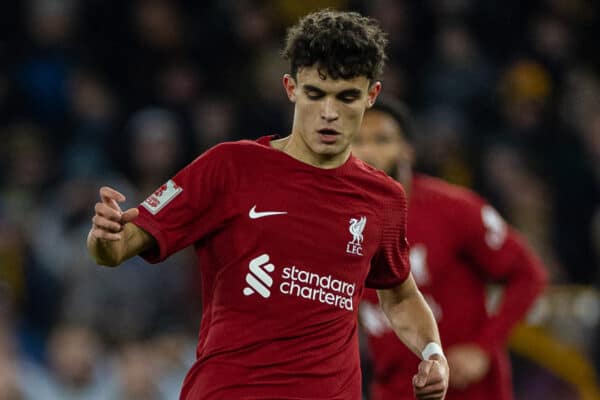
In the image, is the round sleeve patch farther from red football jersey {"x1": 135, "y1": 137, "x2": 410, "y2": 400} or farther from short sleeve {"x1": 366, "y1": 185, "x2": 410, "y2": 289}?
red football jersey {"x1": 135, "y1": 137, "x2": 410, "y2": 400}

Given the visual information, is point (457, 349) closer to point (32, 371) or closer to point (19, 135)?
point (32, 371)

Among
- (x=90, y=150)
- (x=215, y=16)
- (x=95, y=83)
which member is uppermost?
(x=215, y=16)

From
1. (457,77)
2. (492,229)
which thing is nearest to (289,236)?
(492,229)

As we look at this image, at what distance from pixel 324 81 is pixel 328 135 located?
0.54ft

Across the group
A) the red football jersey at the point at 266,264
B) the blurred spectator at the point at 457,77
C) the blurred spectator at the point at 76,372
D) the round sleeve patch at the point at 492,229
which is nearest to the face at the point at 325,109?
the red football jersey at the point at 266,264

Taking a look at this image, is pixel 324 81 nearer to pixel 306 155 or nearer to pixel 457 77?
pixel 306 155

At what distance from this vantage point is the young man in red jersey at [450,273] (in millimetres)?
5582

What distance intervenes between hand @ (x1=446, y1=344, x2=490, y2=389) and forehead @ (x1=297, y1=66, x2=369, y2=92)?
6.75 feet

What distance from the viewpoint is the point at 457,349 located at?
5.55m

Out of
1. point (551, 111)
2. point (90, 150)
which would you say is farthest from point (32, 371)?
point (551, 111)

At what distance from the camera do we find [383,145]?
5656mm

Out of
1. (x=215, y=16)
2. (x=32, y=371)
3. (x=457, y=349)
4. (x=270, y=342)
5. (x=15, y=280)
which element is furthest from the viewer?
(x=215, y=16)

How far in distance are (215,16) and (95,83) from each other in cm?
135

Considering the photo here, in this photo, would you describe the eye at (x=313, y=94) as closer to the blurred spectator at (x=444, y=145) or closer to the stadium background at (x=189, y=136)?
the stadium background at (x=189, y=136)
